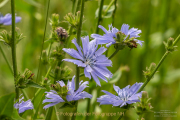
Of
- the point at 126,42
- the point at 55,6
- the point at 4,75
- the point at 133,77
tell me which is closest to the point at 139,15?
the point at 133,77

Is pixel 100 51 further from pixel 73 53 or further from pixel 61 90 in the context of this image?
pixel 61 90

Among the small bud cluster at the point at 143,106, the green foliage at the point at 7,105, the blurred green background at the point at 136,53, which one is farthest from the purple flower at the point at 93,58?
the blurred green background at the point at 136,53

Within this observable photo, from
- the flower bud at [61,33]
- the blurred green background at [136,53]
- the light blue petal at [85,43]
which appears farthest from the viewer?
the blurred green background at [136,53]

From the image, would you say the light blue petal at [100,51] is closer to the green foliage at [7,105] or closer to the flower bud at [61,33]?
the flower bud at [61,33]

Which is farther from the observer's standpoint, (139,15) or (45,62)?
(139,15)

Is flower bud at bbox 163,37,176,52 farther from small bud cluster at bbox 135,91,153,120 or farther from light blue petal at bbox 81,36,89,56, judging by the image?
light blue petal at bbox 81,36,89,56

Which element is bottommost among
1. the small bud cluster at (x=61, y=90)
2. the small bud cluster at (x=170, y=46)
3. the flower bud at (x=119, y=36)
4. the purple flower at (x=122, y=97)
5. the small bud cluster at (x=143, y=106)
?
the small bud cluster at (x=143, y=106)

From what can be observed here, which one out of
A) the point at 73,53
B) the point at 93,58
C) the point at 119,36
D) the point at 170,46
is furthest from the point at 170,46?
the point at 73,53

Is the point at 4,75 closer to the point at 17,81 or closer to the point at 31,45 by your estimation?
the point at 31,45

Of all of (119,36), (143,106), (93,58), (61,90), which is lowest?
(143,106)

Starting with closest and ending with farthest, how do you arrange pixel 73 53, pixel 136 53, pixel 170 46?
1. pixel 73 53
2. pixel 170 46
3. pixel 136 53

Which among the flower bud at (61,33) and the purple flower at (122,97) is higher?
the flower bud at (61,33)
